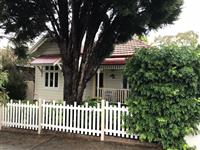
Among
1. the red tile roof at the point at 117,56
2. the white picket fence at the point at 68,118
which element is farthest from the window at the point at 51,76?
the white picket fence at the point at 68,118

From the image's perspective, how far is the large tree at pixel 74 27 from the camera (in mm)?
11391

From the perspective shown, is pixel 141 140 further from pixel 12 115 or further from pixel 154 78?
pixel 12 115

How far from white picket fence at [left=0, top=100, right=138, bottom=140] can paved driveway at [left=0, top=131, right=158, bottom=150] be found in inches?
12.2

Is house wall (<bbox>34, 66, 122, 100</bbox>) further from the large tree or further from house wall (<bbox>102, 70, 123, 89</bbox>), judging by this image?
the large tree

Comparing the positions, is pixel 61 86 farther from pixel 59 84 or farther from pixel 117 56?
pixel 117 56

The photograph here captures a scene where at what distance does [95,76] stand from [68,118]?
1331cm

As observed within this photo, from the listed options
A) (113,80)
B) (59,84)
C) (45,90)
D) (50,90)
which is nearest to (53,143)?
(113,80)

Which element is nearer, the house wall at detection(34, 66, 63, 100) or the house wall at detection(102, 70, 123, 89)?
the house wall at detection(102, 70, 123, 89)

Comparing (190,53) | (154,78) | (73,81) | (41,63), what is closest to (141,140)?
(154,78)

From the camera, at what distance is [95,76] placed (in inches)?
931

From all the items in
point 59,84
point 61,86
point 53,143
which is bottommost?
point 53,143

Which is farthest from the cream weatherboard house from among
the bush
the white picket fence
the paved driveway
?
the bush

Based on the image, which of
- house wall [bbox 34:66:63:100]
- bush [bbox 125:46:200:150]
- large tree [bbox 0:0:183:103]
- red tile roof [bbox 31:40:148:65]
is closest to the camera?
bush [bbox 125:46:200:150]

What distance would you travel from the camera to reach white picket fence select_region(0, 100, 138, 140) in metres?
9.63
